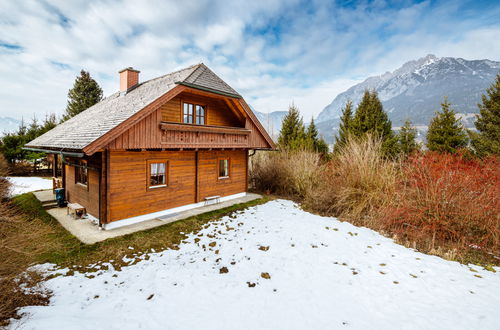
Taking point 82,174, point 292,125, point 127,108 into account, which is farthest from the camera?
point 292,125

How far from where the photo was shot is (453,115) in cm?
1502

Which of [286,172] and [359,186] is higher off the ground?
[286,172]

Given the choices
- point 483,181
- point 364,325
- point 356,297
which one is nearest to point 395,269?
point 356,297

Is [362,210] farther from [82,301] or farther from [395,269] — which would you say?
[82,301]

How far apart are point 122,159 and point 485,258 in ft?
36.8

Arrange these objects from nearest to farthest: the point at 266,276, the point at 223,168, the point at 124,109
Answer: the point at 266,276 < the point at 124,109 < the point at 223,168

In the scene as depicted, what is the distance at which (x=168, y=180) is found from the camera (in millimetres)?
9266

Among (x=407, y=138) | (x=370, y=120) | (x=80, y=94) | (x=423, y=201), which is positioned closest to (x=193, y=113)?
(x=423, y=201)

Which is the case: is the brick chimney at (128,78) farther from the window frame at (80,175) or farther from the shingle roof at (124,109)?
the window frame at (80,175)

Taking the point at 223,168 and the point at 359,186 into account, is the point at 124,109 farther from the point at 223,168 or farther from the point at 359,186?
the point at 359,186

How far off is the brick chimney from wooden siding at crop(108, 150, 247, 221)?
625cm

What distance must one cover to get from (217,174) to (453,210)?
Result: 901 cm

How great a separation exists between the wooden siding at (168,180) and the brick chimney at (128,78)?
20.5ft

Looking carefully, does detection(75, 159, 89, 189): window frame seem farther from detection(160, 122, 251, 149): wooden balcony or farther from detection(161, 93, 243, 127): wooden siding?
detection(161, 93, 243, 127): wooden siding
